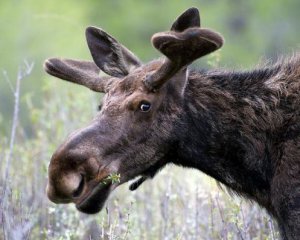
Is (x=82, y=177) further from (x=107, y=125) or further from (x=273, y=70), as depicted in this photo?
(x=273, y=70)

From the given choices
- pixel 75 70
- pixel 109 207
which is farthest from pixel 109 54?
pixel 109 207

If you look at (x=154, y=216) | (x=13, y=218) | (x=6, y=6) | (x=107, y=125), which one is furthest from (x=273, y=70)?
(x=6, y=6)

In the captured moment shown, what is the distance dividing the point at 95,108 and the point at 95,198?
16.6 feet

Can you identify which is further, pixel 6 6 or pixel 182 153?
pixel 6 6

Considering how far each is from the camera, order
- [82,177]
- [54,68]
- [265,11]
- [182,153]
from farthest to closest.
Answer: [265,11], [54,68], [182,153], [82,177]

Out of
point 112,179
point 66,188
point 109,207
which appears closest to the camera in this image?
point 66,188

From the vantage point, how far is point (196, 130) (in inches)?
303

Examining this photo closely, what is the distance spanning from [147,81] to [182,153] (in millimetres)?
543

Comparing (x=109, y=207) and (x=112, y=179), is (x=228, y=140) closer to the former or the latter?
(x=112, y=179)

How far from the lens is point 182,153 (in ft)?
25.3

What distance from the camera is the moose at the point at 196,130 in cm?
730

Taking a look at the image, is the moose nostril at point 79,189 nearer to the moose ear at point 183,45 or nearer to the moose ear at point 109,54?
the moose ear at point 183,45

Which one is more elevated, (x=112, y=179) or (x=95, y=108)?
(x=112, y=179)

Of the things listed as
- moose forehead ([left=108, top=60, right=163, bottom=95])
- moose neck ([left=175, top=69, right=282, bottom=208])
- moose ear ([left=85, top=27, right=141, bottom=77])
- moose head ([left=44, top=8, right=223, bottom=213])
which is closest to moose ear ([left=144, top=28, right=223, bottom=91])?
moose head ([left=44, top=8, right=223, bottom=213])
